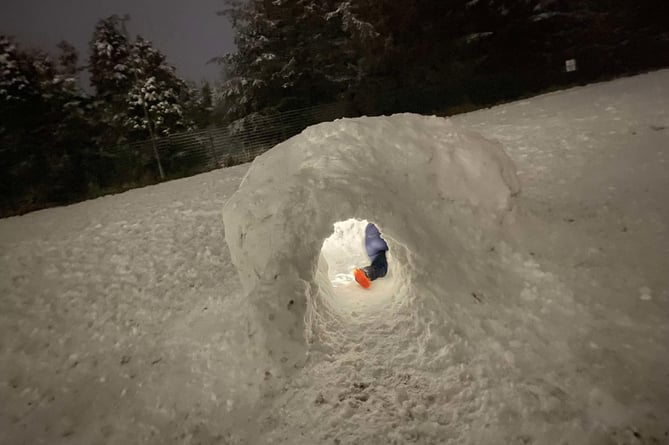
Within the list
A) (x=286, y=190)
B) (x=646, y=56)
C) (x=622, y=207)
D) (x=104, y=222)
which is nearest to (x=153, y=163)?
(x=104, y=222)

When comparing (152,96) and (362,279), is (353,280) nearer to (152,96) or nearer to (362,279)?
(362,279)

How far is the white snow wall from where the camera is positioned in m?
3.92

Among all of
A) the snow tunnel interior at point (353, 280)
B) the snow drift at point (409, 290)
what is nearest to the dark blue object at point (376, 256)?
the snow tunnel interior at point (353, 280)

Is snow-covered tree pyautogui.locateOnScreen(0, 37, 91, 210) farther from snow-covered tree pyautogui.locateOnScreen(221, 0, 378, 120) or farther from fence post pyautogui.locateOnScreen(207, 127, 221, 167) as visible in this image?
snow-covered tree pyautogui.locateOnScreen(221, 0, 378, 120)

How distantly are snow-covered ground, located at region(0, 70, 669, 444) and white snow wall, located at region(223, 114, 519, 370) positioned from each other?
20mm

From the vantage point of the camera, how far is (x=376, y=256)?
6531mm

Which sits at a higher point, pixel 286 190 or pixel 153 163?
pixel 153 163

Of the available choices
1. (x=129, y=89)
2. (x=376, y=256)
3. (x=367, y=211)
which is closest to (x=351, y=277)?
(x=376, y=256)

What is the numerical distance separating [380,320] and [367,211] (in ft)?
4.84

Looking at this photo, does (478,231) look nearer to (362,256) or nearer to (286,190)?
(286,190)

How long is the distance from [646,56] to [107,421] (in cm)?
2296

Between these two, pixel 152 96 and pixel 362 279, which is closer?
pixel 362 279

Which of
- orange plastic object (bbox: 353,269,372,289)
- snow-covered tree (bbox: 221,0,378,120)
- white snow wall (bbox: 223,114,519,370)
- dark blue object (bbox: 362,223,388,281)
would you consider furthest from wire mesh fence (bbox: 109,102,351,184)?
white snow wall (bbox: 223,114,519,370)

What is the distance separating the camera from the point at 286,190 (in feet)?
13.8
